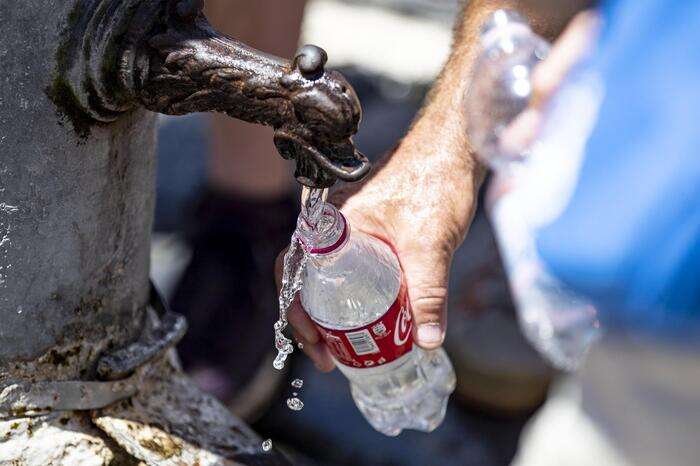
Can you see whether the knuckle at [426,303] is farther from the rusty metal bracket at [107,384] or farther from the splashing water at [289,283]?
the rusty metal bracket at [107,384]

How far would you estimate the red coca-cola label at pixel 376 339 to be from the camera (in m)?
1.50

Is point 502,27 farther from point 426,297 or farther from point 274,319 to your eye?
point 274,319

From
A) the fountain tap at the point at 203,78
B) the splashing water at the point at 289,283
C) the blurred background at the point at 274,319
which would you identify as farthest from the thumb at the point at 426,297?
the blurred background at the point at 274,319

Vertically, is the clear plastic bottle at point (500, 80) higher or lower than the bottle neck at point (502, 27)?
lower

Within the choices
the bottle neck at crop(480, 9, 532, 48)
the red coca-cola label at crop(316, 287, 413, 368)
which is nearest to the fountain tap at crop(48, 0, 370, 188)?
Answer: the red coca-cola label at crop(316, 287, 413, 368)

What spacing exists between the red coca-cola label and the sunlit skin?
47mm

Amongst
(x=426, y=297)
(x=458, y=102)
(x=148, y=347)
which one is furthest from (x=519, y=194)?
(x=148, y=347)

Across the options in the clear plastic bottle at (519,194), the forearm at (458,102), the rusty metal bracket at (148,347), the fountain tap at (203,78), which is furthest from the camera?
the clear plastic bottle at (519,194)

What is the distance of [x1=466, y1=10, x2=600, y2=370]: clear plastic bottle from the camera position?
82.8 inches

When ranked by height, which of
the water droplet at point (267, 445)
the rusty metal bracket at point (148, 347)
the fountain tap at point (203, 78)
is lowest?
the water droplet at point (267, 445)

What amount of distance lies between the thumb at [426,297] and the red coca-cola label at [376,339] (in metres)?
0.02

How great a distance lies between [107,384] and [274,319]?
1574mm

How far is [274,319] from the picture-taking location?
304cm

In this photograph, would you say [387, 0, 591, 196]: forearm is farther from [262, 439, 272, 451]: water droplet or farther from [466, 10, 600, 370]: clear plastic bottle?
[262, 439, 272, 451]: water droplet
